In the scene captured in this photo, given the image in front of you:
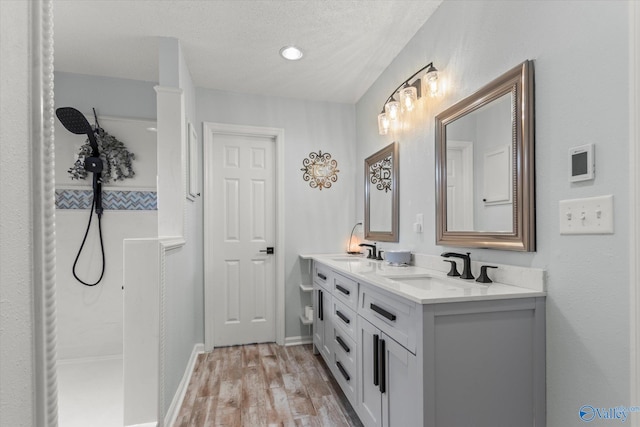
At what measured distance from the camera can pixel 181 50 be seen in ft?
7.73

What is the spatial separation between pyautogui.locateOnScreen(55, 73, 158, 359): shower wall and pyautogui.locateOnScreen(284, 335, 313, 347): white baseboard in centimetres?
148

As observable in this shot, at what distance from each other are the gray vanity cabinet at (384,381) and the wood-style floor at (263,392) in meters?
0.32

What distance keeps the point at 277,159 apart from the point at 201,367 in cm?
198

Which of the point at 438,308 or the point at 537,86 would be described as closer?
the point at 438,308

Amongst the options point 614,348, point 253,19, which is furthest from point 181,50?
point 614,348

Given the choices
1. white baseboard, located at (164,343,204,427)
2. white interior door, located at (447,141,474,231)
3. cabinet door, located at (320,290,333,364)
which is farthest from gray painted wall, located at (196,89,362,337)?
white interior door, located at (447,141,474,231)

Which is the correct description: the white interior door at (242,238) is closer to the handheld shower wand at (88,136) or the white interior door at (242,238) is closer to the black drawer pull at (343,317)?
the handheld shower wand at (88,136)

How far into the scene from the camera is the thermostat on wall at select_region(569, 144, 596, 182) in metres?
1.10

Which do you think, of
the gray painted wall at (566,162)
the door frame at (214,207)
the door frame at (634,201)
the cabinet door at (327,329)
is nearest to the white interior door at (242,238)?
the door frame at (214,207)

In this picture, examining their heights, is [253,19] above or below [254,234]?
above

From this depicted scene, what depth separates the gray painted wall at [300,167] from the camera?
124 inches

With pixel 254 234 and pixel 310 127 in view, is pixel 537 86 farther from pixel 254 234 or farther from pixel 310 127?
pixel 254 234

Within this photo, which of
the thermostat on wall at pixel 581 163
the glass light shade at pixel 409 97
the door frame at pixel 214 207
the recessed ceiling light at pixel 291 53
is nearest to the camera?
the thermostat on wall at pixel 581 163

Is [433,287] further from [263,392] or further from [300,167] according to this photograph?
[300,167]
